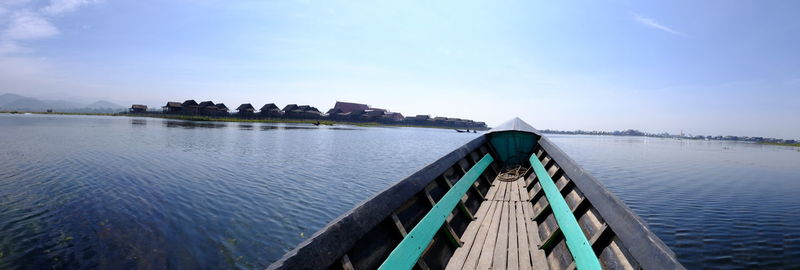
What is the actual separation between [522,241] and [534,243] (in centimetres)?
13

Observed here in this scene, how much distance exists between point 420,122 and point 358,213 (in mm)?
124736

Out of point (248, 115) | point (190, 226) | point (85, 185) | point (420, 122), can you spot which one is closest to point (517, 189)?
point (190, 226)

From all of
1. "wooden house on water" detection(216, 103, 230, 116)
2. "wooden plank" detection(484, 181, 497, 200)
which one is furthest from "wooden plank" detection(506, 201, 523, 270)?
"wooden house on water" detection(216, 103, 230, 116)

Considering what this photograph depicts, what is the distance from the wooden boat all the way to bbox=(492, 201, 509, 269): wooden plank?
0.01 m

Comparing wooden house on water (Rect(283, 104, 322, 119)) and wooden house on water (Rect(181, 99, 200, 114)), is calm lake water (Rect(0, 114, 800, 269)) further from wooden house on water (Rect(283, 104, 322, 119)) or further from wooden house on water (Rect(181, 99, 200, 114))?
wooden house on water (Rect(283, 104, 322, 119))

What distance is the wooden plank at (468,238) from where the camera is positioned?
3107 mm

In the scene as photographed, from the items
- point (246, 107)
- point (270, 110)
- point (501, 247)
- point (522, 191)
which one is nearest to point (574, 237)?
point (501, 247)

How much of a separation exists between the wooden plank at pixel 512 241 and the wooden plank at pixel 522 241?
0.11 feet

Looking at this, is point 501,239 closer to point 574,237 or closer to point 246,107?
point 574,237

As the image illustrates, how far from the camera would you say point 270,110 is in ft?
285

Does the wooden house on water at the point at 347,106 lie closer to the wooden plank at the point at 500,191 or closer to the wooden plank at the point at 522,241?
the wooden plank at the point at 500,191

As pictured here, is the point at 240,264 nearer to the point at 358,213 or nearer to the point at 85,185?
the point at 358,213

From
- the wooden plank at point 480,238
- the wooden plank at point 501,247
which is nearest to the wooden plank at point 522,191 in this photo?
the wooden plank at point 480,238

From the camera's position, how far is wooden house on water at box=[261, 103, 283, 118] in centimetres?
8688
